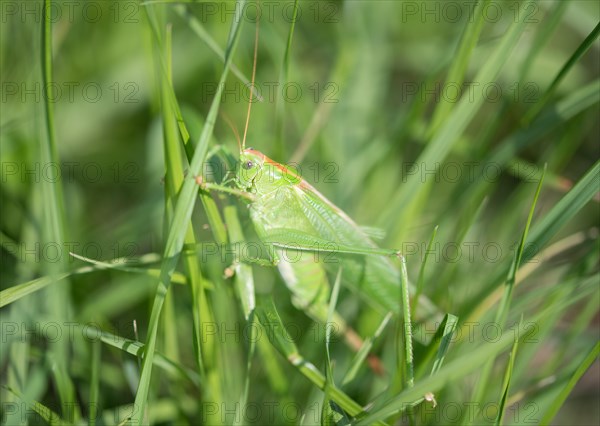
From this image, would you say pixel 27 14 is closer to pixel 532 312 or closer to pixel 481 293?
pixel 481 293

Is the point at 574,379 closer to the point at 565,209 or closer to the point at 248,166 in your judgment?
the point at 565,209

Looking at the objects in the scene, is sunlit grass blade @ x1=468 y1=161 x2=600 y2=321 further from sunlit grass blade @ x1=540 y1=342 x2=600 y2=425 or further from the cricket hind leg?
the cricket hind leg

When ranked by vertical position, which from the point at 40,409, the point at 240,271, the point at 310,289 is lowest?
the point at 40,409

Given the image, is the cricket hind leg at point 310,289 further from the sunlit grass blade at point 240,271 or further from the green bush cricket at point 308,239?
the sunlit grass blade at point 240,271

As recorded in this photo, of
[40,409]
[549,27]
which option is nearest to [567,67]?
[549,27]

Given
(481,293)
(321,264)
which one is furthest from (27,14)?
(481,293)

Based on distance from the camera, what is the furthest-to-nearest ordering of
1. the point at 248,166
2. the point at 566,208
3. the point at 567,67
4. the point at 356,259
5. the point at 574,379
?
the point at 356,259, the point at 248,166, the point at 567,67, the point at 566,208, the point at 574,379
